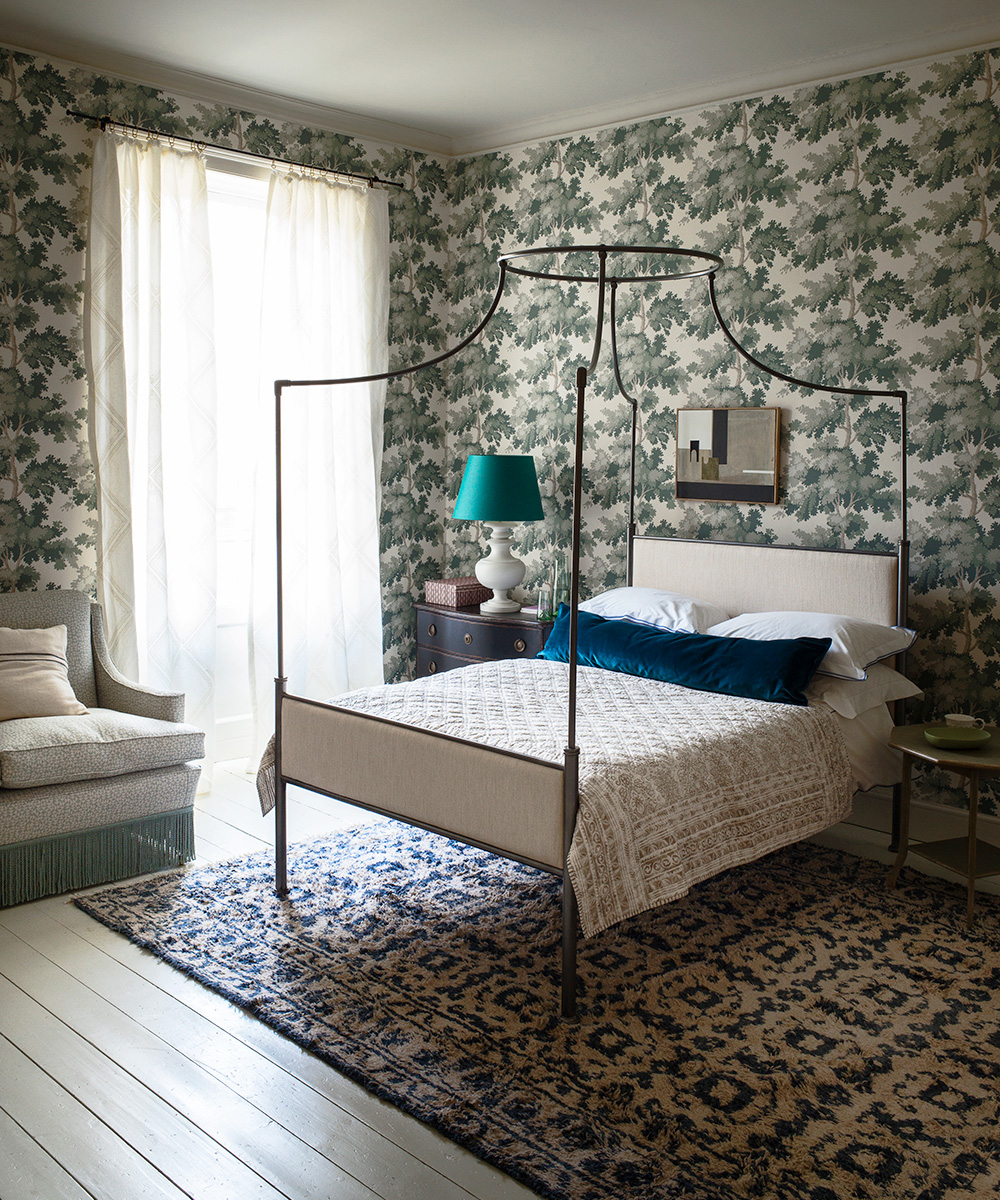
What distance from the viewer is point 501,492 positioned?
4.79m

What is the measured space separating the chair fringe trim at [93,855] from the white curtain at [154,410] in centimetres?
87

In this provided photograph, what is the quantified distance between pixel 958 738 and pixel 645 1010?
1.38 meters

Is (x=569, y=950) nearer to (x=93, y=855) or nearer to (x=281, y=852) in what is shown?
(x=281, y=852)

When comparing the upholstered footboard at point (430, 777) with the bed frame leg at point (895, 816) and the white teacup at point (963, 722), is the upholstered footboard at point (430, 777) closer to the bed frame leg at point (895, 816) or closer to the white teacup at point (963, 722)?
the white teacup at point (963, 722)

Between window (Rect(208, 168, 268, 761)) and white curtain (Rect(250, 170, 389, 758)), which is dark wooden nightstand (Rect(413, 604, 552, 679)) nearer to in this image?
white curtain (Rect(250, 170, 389, 758))

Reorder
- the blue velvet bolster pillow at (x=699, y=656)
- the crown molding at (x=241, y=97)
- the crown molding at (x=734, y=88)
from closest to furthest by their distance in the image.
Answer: the blue velvet bolster pillow at (x=699, y=656), the crown molding at (x=734, y=88), the crown molding at (x=241, y=97)

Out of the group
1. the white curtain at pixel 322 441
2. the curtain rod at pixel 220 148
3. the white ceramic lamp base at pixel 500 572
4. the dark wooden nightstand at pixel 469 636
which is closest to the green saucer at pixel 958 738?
the dark wooden nightstand at pixel 469 636

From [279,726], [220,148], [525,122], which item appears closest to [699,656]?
[279,726]

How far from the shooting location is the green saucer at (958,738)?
3.31 metres

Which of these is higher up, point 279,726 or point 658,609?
point 658,609

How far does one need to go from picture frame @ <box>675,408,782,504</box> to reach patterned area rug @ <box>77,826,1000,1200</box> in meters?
1.50

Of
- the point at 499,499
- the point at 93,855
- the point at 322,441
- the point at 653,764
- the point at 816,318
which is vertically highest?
the point at 816,318

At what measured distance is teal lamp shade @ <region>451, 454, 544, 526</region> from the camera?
478cm

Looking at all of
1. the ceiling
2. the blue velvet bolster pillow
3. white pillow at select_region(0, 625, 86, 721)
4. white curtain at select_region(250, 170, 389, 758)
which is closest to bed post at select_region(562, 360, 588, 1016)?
the blue velvet bolster pillow
